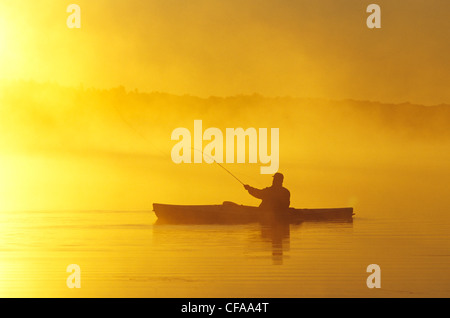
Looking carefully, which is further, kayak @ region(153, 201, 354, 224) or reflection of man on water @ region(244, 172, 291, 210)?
kayak @ region(153, 201, 354, 224)

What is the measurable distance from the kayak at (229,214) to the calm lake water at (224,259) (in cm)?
35

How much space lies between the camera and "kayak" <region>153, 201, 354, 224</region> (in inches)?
1097

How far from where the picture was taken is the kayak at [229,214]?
27.9m

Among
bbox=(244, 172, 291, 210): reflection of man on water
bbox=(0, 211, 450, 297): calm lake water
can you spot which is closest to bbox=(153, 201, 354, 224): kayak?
bbox=(244, 172, 291, 210): reflection of man on water

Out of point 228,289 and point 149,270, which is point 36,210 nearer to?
point 149,270

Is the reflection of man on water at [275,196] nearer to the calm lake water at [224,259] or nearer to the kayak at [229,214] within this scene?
the kayak at [229,214]

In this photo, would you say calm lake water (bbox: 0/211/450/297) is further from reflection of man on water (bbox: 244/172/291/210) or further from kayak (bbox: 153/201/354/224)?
reflection of man on water (bbox: 244/172/291/210)

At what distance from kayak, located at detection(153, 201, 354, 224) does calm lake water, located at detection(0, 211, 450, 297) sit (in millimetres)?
353

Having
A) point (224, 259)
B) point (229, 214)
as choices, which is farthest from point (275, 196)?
point (224, 259)

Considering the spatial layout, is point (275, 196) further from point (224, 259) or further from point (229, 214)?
point (224, 259)

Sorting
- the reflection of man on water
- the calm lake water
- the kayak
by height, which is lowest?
the calm lake water

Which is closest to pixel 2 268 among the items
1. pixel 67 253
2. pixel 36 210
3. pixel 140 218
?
pixel 67 253

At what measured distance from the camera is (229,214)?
28.0m

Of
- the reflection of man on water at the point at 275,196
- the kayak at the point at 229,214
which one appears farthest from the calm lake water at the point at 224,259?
the reflection of man on water at the point at 275,196
